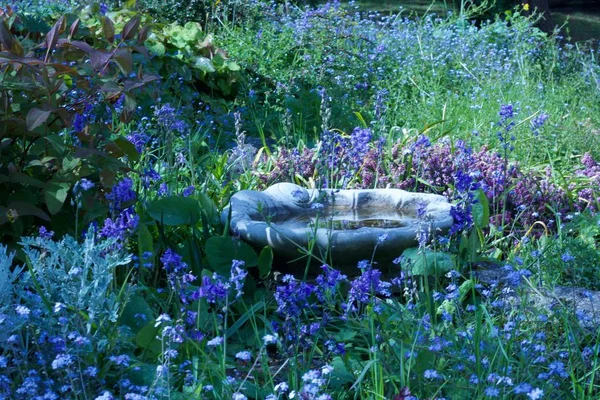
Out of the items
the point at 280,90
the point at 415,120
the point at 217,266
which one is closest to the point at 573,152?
the point at 415,120

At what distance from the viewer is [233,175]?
476 centimetres

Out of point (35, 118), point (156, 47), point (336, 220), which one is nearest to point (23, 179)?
point (35, 118)

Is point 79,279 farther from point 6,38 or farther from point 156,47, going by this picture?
point 156,47

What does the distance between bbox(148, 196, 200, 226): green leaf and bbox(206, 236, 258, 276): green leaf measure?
29 cm

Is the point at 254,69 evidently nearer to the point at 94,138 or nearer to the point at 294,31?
the point at 294,31

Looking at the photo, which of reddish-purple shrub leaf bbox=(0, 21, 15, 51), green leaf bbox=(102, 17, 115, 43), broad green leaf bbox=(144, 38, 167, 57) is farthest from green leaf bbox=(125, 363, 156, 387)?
broad green leaf bbox=(144, 38, 167, 57)

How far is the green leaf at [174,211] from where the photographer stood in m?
3.63

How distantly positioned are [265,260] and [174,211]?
0.49m

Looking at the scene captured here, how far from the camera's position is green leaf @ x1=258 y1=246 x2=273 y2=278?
135 inches

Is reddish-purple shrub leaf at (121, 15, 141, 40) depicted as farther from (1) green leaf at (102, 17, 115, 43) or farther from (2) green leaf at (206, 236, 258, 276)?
(2) green leaf at (206, 236, 258, 276)

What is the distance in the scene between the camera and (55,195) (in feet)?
10.1

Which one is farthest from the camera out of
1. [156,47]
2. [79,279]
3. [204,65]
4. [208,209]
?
[204,65]

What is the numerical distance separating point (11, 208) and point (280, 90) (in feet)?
11.8

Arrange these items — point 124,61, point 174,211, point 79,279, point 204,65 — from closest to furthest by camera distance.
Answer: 1. point 79,279
2. point 124,61
3. point 174,211
4. point 204,65
